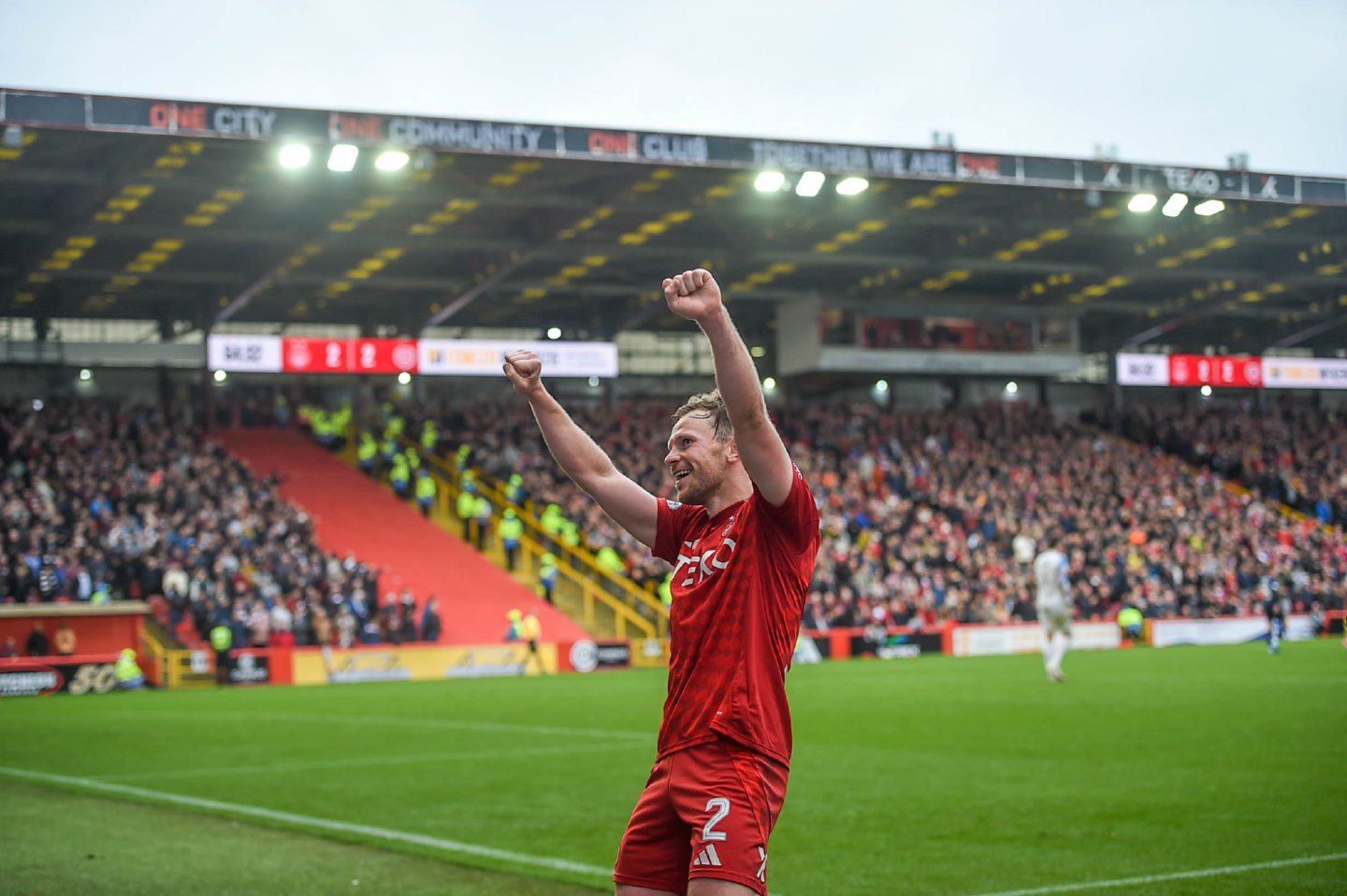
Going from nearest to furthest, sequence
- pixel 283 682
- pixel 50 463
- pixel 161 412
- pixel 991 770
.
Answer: pixel 991 770 < pixel 283 682 < pixel 50 463 < pixel 161 412

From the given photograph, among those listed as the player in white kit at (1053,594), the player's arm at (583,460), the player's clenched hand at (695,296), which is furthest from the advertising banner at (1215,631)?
the player's clenched hand at (695,296)

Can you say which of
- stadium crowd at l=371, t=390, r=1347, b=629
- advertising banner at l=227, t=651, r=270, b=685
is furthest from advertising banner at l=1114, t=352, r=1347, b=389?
advertising banner at l=227, t=651, r=270, b=685

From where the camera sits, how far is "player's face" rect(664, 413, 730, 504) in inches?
201

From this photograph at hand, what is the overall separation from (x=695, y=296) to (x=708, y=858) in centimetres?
168

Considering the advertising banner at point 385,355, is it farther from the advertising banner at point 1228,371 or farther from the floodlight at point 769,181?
the advertising banner at point 1228,371

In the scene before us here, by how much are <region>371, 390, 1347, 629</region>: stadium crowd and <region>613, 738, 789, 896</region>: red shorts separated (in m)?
32.3

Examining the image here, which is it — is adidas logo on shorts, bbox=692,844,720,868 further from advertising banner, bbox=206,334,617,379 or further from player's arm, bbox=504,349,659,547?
advertising banner, bbox=206,334,617,379

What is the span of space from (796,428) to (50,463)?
2353 centimetres

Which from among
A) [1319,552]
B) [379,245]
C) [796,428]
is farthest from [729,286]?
[1319,552]

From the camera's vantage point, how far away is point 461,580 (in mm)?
39625

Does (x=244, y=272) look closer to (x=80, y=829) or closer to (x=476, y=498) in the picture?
(x=476, y=498)

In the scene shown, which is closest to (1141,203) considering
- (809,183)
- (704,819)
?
(809,183)

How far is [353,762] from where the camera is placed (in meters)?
16.3

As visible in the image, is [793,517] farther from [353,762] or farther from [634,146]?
[634,146]
